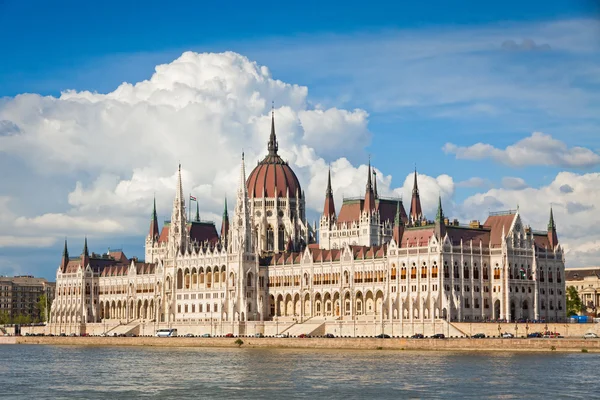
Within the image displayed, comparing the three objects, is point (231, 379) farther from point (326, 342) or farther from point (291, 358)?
point (326, 342)

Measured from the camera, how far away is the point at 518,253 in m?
182

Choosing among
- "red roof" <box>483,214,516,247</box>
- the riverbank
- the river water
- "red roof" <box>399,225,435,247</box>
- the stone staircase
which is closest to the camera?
the river water

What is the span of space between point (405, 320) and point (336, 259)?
995 inches

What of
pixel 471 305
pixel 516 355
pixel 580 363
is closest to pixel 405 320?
pixel 471 305

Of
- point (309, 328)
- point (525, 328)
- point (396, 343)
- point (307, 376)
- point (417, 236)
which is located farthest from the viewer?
point (309, 328)

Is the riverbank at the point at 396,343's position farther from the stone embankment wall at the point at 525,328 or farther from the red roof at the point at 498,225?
the red roof at the point at 498,225

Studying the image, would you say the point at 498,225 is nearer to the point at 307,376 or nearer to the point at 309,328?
the point at 309,328

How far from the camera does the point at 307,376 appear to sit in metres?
113

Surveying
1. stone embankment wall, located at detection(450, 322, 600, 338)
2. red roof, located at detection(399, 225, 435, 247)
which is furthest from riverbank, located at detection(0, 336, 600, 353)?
red roof, located at detection(399, 225, 435, 247)

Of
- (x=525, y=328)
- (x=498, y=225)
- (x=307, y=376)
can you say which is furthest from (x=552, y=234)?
(x=307, y=376)

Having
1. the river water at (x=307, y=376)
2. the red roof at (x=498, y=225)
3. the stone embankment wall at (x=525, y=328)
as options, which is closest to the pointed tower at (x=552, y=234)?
the red roof at (x=498, y=225)

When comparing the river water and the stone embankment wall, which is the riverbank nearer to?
the river water

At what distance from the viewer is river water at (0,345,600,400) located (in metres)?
98.4

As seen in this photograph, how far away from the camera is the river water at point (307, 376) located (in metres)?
98.4
